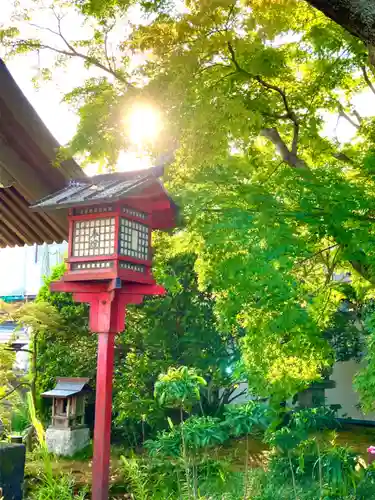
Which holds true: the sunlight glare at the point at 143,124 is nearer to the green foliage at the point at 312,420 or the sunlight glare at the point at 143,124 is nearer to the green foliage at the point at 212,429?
the green foliage at the point at 212,429

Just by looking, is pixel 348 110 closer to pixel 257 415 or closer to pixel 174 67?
pixel 174 67

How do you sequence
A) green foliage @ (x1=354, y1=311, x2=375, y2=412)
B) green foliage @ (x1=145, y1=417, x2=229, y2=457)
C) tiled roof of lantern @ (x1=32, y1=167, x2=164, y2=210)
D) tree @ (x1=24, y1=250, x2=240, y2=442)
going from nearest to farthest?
tiled roof of lantern @ (x1=32, y1=167, x2=164, y2=210), green foliage @ (x1=354, y1=311, x2=375, y2=412), green foliage @ (x1=145, y1=417, x2=229, y2=457), tree @ (x1=24, y1=250, x2=240, y2=442)

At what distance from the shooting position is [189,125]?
202 inches

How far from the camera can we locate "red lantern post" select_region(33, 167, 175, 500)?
4836 mm

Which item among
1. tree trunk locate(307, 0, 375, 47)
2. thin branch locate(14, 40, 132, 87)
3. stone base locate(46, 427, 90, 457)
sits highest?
thin branch locate(14, 40, 132, 87)

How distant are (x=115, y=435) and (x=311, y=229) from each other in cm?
826

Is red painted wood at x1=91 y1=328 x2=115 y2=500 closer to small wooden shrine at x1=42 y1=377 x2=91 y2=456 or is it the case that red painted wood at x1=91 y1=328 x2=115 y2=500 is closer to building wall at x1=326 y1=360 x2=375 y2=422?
small wooden shrine at x1=42 y1=377 x2=91 y2=456

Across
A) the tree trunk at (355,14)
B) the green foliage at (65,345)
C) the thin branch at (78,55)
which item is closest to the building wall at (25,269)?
the green foliage at (65,345)

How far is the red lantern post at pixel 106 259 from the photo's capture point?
15.9 ft

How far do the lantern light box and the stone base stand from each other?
253 inches

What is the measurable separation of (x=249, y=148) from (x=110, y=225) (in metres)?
3.38

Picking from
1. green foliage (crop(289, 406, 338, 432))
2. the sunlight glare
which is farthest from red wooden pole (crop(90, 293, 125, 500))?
green foliage (crop(289, 406, 338, 432))

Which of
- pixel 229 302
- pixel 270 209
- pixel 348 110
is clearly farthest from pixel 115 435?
pixel 270 209

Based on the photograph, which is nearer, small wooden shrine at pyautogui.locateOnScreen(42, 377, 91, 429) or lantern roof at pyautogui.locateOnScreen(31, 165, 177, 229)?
lantern roof at pyautogui.locateOnScreen(31, 165, 177, 229)
